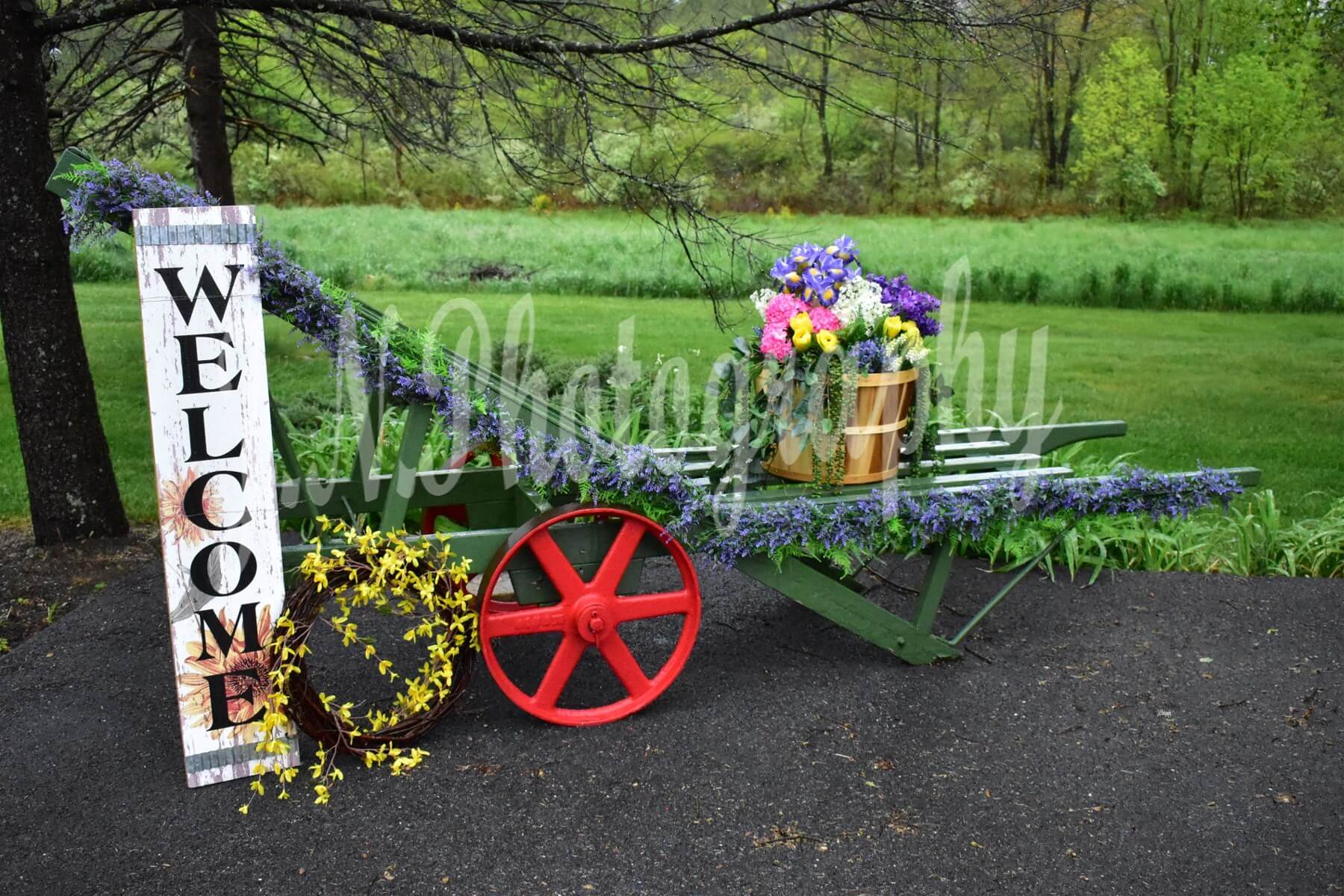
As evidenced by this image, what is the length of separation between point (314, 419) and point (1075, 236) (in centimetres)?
487

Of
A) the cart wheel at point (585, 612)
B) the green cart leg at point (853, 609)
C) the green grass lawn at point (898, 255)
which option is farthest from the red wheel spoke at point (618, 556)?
the green grass lawn at point (898, 255)

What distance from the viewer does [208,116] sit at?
5.64 metres

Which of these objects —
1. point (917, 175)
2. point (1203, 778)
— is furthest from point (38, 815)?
point (917, 175)

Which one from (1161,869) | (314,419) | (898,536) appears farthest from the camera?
(314,419)

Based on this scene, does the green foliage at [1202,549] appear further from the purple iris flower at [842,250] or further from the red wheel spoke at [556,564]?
the red wheel spoke at [556,564]

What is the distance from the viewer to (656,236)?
753cm

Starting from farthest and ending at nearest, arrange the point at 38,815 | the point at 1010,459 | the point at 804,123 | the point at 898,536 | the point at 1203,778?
the point at 804,123
the point at 1010,459
the point at 898,536
the point at 1203,778
the point at 38,815

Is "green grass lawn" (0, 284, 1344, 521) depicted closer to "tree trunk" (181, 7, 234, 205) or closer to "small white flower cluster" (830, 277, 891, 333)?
"tree trunk" (181, 7, 234, 205)

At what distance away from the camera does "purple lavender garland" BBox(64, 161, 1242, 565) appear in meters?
2.62

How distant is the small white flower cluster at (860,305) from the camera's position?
10.8 feet

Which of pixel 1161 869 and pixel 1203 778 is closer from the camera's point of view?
pixel 1161 869

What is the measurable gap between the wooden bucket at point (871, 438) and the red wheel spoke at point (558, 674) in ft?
3.03

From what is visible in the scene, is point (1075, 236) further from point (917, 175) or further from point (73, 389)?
point (73, 389)

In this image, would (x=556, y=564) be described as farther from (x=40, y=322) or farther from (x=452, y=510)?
(x=40, y=322)
